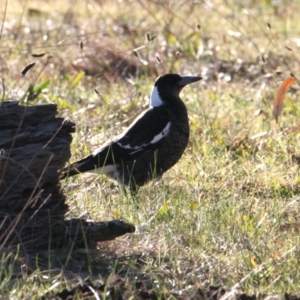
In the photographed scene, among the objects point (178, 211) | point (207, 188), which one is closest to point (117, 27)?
point (207, 188)

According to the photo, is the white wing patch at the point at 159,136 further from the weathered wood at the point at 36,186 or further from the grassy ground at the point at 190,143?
the weathered wood at the point at 36,186

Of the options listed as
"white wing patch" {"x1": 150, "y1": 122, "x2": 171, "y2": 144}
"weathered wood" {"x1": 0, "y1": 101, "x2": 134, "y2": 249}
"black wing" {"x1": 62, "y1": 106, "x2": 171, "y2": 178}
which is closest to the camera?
"weathered wood" {"x1": 0, "y1": 101, "x2": 134, "y2": 249}

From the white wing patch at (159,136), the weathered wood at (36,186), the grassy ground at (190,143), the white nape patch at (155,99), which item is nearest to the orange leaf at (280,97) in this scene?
the grassy ground at (190,143)

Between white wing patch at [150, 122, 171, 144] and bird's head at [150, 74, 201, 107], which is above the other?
bird's head at [150, 74, 201, 107]

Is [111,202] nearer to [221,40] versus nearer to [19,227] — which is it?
[19,227]

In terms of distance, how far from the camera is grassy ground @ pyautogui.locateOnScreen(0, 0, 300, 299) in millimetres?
4102

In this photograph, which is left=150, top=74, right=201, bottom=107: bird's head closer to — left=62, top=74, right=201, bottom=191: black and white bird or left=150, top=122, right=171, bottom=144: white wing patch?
left=62, top=74, right=201, bottom=191: black and white bird

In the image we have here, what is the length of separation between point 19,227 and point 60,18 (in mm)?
6843

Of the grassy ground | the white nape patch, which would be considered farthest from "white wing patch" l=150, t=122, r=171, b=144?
the white nape patch

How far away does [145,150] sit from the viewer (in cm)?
590

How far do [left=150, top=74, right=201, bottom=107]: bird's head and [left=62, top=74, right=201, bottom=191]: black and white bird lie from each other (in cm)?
23

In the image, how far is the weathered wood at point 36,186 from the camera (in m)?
4.32

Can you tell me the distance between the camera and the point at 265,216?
4.83 m

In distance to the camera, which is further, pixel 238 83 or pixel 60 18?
pixel 60 18
